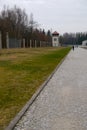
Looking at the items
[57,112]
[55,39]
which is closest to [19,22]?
[55,39]

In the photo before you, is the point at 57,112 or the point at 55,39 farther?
the point at 55,39

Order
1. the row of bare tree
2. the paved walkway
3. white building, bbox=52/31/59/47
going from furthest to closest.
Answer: white building, bbox=52/31/59/47 < the row of bare tree < the paved walkway

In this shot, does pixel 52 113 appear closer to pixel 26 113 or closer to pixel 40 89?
Answer: pixel 26 113

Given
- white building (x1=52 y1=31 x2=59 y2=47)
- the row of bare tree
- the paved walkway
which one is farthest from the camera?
white building (x1=52 y1=31 x2=59 y2=47)

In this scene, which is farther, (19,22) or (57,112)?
(19,22)

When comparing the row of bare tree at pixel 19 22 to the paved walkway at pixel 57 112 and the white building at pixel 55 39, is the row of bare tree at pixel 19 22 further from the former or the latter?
the paved walkway at pixel 57 112

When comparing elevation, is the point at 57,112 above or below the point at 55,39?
above

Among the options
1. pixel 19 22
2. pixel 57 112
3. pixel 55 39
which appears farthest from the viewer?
pixel 55 39

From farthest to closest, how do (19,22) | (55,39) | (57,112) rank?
(55,39) < (19,22) < (57,112)

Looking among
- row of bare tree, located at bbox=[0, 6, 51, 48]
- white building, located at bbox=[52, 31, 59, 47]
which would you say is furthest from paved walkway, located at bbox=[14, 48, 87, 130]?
white building, located at bbox=[52, 31, 59, 47]

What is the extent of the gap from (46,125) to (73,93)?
162 inches

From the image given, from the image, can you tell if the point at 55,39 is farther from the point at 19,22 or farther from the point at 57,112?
the point at 57,112

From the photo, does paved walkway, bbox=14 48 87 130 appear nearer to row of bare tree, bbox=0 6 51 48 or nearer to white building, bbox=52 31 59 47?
row of bare tree, bbox=0 6 51 48

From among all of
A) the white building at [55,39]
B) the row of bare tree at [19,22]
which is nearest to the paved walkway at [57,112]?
the row of bare tree at [19,22]
